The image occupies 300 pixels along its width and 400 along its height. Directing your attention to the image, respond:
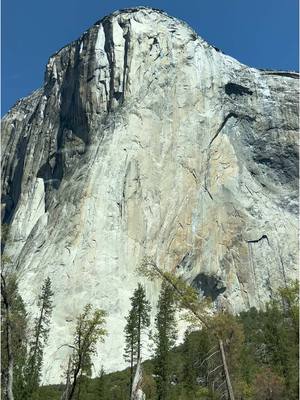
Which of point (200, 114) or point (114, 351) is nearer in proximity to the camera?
point (114, 351)

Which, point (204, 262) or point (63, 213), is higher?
point (63, 213)

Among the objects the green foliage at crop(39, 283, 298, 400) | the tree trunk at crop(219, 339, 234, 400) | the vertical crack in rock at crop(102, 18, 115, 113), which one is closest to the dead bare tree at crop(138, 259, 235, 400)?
the tree trunk at crop(219, 339, 234, 400)

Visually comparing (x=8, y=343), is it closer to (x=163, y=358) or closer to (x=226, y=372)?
(x=226, y=372)

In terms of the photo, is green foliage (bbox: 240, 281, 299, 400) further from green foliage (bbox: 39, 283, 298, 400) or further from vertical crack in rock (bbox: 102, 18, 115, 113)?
vertical crack in rock (bbox: 102, 18, 115, 113)

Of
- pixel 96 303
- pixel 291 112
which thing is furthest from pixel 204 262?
pixel 291 112

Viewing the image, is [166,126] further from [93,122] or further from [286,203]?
[286,203]

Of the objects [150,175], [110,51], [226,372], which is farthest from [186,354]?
[110,51]
